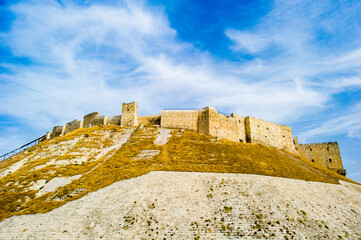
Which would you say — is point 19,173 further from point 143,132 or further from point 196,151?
point 196,151

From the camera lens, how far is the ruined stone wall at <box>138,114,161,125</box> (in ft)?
150

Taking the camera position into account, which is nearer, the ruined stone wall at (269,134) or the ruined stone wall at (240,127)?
the ruined stone wall at (240,127)

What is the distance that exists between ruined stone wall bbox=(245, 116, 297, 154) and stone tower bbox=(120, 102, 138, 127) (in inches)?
948

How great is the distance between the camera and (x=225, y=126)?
43312 mm

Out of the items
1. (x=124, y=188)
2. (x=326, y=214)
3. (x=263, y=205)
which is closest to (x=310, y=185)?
(x=326, y=214)

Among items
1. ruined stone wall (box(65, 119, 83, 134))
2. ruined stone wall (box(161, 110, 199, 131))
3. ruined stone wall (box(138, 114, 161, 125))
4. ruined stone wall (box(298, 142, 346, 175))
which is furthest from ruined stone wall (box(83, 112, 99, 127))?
ruined stone wall (box(298, 142, 346, 175))

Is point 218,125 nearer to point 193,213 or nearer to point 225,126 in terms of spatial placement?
point 225,126

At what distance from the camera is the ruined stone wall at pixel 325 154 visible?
52.4m

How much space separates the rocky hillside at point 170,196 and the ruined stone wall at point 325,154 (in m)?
22.5

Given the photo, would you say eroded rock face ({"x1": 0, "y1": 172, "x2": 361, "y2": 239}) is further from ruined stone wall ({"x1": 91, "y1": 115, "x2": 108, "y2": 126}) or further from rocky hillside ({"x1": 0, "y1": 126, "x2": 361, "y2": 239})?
ruined stone wall ({"x1": 91, "y1": 115, "x2": 108, "y2": 126})

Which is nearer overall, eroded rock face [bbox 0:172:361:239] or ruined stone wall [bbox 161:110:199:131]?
eroded rock face [bbox 0:172:361:239]

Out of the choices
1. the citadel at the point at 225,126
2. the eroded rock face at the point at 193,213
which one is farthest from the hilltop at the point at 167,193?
the citadel at the point at 225,126

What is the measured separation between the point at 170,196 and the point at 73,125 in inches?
1677

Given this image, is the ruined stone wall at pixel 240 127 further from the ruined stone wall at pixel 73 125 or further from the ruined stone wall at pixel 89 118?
the ruined stone wall at pixel 73 125
